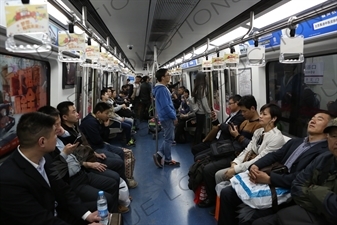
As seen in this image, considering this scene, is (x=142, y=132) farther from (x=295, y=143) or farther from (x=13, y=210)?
(x=13, y=210)

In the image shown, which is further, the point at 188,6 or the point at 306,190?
the point at 188,6

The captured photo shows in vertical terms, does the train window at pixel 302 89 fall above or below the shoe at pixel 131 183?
above

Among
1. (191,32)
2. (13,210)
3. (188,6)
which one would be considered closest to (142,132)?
(191,32)

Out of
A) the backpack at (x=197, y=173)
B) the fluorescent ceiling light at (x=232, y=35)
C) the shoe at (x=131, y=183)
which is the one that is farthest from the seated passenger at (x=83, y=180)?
the fluorescent ceiling light at (x=232, y=35)

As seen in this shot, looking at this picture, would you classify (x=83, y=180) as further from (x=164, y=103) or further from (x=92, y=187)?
(x=164, y=103)

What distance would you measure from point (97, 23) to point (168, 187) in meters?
2.95

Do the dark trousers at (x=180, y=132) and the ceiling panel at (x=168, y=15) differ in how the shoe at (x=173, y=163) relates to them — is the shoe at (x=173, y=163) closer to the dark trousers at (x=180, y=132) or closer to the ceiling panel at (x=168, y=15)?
the dark trousers at (x=180, y=132)

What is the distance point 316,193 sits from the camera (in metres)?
1.86

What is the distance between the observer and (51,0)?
6.70ft

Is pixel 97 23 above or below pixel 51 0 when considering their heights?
above

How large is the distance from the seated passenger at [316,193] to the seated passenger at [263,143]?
70 centimetres

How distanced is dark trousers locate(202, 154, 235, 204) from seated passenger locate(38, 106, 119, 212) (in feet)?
3.72

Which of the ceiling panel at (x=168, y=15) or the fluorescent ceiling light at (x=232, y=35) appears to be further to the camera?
the fluorescent ceiling light at (x=232, y=35)

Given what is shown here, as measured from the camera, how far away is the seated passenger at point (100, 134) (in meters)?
3.69
